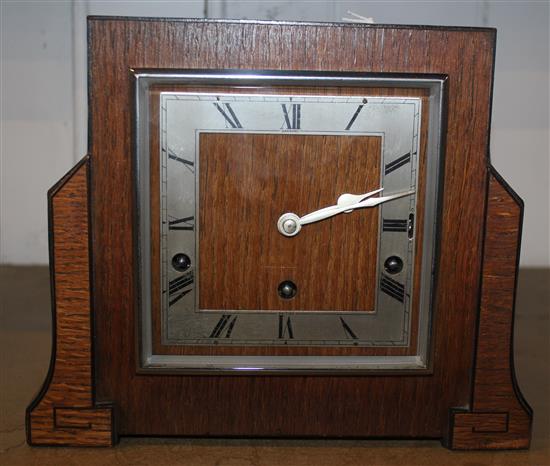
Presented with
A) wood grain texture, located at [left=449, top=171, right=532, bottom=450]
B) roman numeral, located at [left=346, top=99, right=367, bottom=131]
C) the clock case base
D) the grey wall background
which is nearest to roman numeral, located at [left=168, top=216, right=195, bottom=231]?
the clock case base

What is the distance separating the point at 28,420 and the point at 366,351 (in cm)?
54

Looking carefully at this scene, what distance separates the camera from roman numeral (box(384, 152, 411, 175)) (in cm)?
96

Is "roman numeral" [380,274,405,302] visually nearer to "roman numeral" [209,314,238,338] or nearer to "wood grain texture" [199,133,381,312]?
"wood grain texture" [199,133,381,312]

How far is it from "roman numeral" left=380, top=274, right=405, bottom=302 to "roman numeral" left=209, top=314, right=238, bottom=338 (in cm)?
24

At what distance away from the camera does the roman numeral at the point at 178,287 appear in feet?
3.22

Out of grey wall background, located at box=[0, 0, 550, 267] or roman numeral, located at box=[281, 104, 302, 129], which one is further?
grey wall background, located at box=[0, 0, 550, 267]

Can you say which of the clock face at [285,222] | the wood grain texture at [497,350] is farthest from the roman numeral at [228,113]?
the wood grain texture at [497,350]

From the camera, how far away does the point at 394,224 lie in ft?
3.20

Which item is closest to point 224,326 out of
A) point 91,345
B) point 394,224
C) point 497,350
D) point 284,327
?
point 284,327

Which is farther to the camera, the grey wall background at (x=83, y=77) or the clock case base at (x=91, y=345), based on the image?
the grey wall background at (x=83, y=77)

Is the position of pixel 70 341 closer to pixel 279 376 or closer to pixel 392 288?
pixel 279 376

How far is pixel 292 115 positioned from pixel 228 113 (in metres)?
0.10

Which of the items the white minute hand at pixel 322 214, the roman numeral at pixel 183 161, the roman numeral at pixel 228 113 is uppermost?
the roman numeral at pixel 228 113

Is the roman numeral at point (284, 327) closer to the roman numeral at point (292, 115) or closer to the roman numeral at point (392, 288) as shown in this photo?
the roman numeral at point (392, 288)
